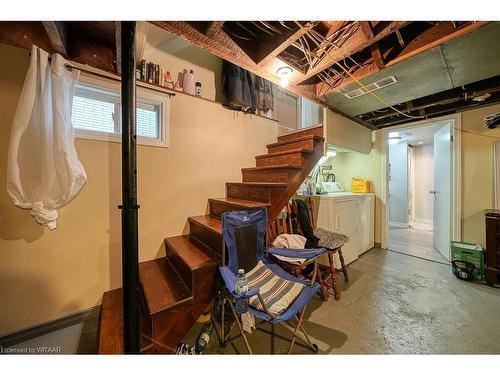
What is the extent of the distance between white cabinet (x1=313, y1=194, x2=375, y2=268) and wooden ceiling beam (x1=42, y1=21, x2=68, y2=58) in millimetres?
2896

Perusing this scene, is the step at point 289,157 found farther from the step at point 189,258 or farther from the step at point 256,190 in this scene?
the step at point 189,258

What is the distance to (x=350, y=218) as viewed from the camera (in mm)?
2840

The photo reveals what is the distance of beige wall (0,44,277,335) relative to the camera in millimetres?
1366

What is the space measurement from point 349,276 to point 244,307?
189 centimetres

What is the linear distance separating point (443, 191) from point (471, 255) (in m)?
1.15

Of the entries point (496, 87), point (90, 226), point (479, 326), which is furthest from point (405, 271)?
point (90, 226)

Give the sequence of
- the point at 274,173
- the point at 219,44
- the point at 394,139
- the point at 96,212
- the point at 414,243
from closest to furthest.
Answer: the point at 219,44 < the point at 96,212 < the point at 274,173 < the point at 414,243 < the point at 394,139

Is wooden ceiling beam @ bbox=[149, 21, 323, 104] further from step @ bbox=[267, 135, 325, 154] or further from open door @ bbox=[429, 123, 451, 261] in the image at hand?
open door @ bbox=[429, 123, 451, 261]

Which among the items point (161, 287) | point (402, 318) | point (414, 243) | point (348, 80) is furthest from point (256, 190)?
point (414, 243)

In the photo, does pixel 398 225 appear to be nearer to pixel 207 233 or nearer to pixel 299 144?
pixel 299 144

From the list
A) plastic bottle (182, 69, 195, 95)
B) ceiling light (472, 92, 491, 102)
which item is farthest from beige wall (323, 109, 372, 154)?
plastic bottle (182, 69, 195, 95)

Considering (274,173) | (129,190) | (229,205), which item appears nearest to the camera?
(129,190)

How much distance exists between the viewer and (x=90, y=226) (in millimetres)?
1637

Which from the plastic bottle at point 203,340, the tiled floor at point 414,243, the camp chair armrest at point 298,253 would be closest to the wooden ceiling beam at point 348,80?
the camp chair armrest at point 298,253
